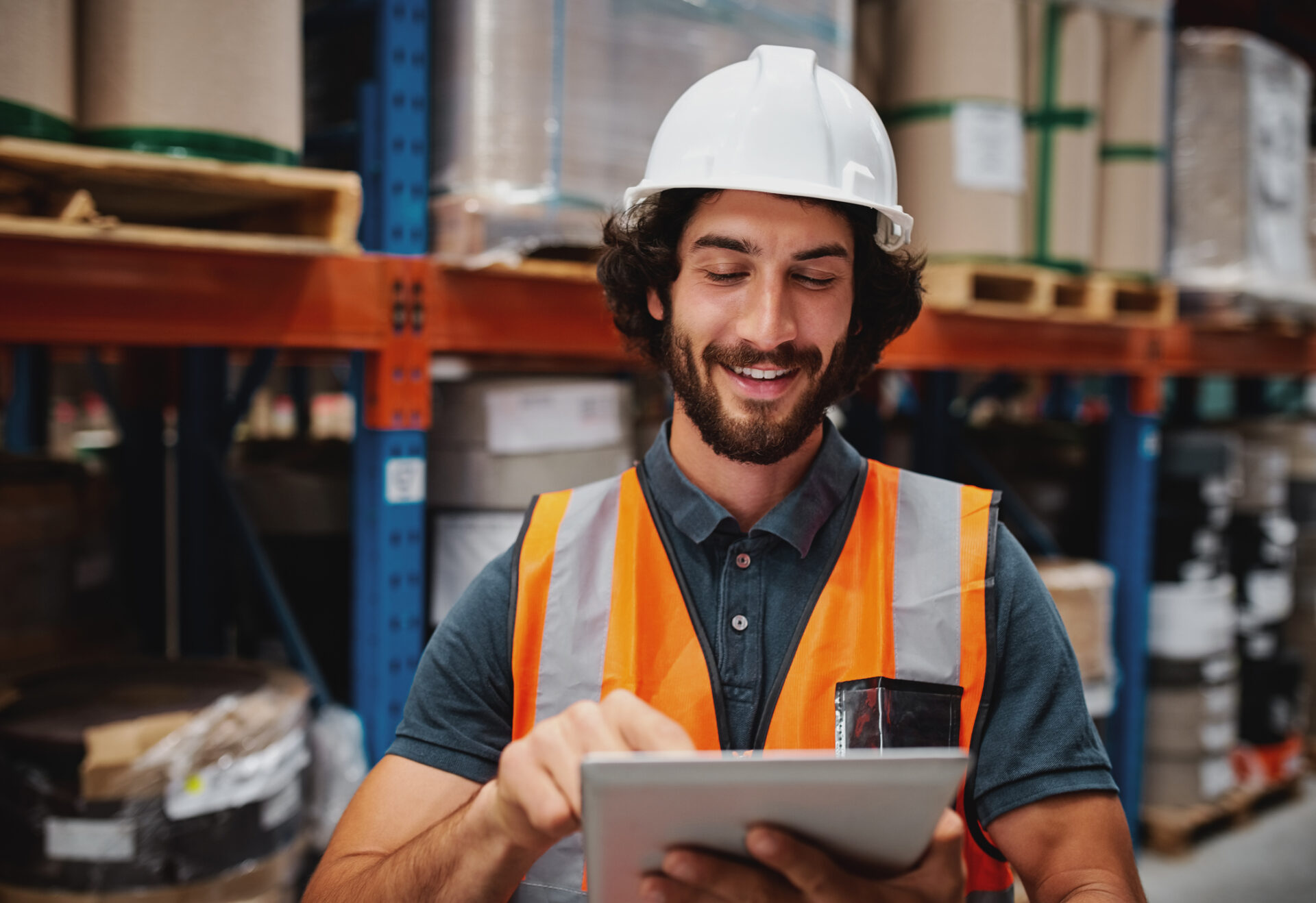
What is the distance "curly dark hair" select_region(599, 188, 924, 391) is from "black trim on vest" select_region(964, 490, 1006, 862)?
560 mm

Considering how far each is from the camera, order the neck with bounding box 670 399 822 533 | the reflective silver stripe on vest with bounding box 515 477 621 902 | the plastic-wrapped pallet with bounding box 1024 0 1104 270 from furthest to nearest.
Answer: the plastic-wrapped pallet with bounding box 1024 0 1104 270 → the neck with bounding box 670 399 822 533 → the reflective silver stripe on vest with bounding box 515 477 621 902

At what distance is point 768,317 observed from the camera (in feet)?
4.94

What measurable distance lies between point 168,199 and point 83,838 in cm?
142

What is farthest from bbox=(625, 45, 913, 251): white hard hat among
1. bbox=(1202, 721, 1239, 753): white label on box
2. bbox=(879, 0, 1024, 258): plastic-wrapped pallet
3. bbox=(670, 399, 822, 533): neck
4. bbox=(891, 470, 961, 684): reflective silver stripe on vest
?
bbox=(1202, 721, 1239, 753): white label on box

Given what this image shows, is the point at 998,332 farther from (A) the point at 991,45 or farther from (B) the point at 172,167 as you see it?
(B) the point at 172,167

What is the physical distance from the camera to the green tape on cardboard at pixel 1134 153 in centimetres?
385

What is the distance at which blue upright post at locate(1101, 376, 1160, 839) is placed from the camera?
14.0ft

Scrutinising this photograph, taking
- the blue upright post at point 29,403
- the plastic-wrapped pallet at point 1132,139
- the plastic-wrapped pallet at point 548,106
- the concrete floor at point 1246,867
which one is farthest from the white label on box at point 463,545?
the blue upright post at point 29,403

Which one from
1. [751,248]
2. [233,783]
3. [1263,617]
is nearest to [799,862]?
[751,248]

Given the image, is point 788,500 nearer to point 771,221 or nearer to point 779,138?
point 771,221

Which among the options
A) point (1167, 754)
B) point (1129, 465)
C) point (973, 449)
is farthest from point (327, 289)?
point (1167, 754)

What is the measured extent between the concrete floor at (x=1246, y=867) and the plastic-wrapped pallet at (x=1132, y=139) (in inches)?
105

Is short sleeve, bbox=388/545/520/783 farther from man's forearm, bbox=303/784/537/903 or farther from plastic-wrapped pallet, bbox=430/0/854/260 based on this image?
plastic-wrapped pallet, bbox=430/0/854/260

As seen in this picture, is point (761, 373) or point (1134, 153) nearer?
point (761, 373)
